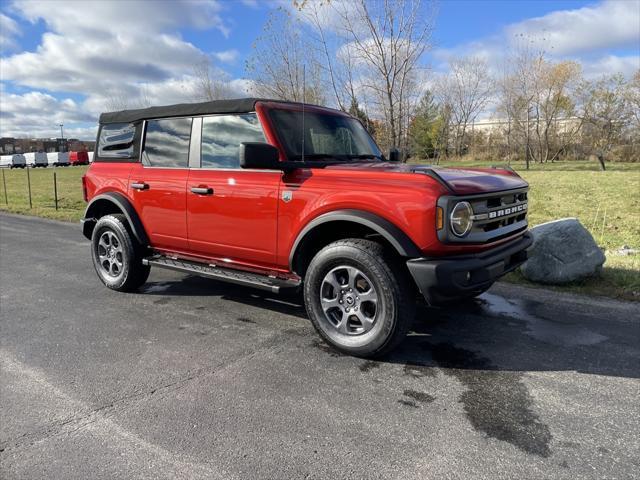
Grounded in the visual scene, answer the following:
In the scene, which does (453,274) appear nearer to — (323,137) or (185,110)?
(323,137)

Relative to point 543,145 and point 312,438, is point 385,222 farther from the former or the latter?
point 543,145

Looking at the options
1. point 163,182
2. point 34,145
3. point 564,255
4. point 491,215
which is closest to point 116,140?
point 163,182

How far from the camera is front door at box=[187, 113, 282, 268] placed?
399 cm

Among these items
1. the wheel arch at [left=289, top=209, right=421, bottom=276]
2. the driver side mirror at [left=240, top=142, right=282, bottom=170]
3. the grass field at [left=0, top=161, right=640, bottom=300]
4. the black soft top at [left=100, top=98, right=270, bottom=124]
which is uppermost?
the black soft top at [left=100, top=98, right=270, bottom=124]

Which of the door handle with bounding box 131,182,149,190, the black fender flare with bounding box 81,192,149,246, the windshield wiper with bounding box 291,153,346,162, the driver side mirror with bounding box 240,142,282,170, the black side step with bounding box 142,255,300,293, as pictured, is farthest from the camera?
the black fender flare with bounding box 81,192,149,246

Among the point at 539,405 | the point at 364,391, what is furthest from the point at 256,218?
the point at 539,405

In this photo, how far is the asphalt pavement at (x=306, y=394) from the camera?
235cm

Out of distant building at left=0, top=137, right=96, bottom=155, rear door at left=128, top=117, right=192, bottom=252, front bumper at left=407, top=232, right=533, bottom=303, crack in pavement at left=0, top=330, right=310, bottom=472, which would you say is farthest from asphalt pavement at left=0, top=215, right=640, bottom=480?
distant building at left=0, top=137, right=96, bottom=155

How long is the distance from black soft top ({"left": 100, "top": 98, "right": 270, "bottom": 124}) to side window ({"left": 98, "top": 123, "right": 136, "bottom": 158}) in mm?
77

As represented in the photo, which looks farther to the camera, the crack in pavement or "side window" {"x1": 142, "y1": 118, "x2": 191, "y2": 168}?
"side window" {"x1": 142, "y1": 118, "x2": 191, "y2": 168}

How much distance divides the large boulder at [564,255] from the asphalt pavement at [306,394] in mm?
506

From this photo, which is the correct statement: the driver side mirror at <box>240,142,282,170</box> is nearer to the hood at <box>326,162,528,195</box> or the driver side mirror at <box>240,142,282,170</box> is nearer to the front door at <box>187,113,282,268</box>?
the front door at <box>187,113,282,268</box>

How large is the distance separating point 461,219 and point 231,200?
2.02 meters

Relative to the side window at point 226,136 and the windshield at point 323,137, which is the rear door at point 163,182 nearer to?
the side window at point 226,136
